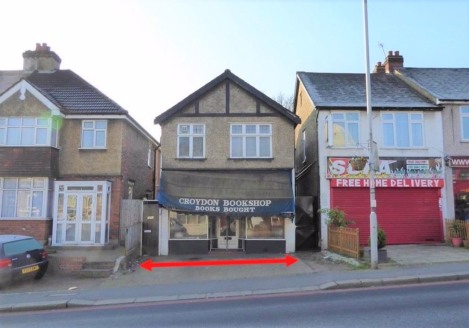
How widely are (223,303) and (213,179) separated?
8.54m

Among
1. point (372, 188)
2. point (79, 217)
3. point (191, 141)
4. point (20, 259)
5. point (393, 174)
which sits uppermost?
point (191, 141)

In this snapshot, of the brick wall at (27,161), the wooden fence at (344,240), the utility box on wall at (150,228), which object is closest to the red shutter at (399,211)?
the wooden fence at (344,240)

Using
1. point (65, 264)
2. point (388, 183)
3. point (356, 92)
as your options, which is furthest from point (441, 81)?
point (65, 264)

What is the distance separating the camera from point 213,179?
1730 centimetres

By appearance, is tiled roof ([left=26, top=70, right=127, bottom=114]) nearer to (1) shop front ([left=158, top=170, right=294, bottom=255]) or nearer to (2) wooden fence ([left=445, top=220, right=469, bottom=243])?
(1) shop front ([left=158, top=170, right=294, bottom=255])

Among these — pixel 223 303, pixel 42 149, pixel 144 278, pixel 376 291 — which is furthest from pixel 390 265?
pixel 42 149

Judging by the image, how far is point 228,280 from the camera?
1175 cm

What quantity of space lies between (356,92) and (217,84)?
7151 millimetres

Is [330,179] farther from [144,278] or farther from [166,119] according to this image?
[144,278]

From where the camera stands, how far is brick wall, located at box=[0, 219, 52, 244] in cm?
1720

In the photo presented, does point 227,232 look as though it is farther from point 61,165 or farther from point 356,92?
point 356,92

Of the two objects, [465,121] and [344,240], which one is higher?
[465,121]

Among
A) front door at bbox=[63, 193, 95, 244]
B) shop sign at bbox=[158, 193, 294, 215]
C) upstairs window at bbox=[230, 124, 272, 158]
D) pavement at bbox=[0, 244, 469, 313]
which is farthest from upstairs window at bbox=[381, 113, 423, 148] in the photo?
front door at bbox=[63, 193, 95, 244]

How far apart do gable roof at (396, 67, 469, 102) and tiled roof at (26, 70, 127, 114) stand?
14960 millimetres
